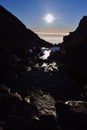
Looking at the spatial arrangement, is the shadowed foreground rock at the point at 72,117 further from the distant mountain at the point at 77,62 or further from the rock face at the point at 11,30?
the rock face at the point at 11,30

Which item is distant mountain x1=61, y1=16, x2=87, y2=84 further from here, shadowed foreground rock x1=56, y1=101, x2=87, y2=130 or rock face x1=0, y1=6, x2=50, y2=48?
rock face x1=0, y1=6, x2=50, y2=48

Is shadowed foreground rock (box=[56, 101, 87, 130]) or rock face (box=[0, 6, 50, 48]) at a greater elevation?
rock face (box=[0, 6, 50, 48])

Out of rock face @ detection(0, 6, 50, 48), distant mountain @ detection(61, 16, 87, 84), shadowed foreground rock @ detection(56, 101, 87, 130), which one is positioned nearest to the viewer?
shadowed foreground rock @ detection(56, 101, 87, 130)

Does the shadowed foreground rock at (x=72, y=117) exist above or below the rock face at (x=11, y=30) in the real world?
below

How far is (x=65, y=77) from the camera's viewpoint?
216 feet

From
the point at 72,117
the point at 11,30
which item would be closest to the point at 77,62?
the point at 72,117

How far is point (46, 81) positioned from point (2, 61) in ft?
75.1

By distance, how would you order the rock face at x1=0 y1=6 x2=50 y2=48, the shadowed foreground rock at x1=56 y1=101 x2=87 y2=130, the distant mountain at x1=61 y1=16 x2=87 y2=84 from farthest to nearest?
1. the rock face at x1=0 y1=6 x2=50 y2=48
2. the distant mountain at x1=61 y1=16 x2=87 y2=84
3. the shadowed foreground rock at x1=56 y1=101 x2=87 y2=130

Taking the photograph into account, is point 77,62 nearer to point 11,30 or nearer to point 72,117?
point 72,117

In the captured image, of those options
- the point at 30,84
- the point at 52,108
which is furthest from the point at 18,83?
the point at 52,108

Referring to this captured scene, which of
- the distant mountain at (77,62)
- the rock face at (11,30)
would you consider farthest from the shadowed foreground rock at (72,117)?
the rock face at (11,30)

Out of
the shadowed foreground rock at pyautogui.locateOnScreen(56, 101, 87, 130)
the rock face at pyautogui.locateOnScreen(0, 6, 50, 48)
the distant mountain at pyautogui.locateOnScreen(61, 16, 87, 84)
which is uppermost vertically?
the rock face at pyautogui.locateOnScreen(0, 6, 50, 48)

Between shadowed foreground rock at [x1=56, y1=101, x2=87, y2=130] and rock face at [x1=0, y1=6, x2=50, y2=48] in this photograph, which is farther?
rock face at [x1=0, y1=6, x2=50, y2=48]

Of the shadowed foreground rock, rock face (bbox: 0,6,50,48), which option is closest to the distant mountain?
the shadowed foreground rock
